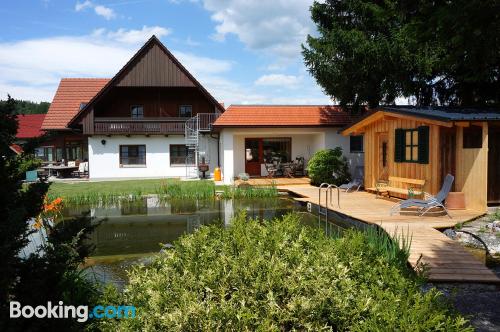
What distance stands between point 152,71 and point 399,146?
18671 mm

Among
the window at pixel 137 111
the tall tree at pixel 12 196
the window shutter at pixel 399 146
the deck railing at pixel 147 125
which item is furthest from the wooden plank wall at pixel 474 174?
the window at pixel 137 111

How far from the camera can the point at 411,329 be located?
8.51 ft

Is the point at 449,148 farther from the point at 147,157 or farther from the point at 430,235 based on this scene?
the point at 147,157

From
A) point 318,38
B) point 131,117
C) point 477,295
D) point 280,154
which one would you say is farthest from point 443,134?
point 131,117

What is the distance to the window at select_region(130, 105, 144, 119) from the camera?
2897 cm

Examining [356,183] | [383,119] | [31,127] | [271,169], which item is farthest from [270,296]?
[31,127]

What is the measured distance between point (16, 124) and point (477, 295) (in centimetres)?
615

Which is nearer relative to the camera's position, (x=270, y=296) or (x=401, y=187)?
(x=270, y=296)

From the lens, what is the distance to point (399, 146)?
13.7 metres

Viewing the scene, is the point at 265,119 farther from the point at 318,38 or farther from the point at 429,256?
the point at 429,256

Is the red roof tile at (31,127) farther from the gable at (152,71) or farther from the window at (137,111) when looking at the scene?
the gable at (152,71)

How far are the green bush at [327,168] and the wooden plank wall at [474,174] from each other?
7560 mm

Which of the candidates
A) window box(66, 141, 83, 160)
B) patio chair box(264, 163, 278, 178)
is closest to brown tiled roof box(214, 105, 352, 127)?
patio chair box(264, 163, 278, 178)

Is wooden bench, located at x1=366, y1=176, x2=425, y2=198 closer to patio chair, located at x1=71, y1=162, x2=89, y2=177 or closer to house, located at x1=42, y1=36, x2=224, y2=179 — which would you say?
house, located at x1=42, y1=36, x2=224, y2=179
